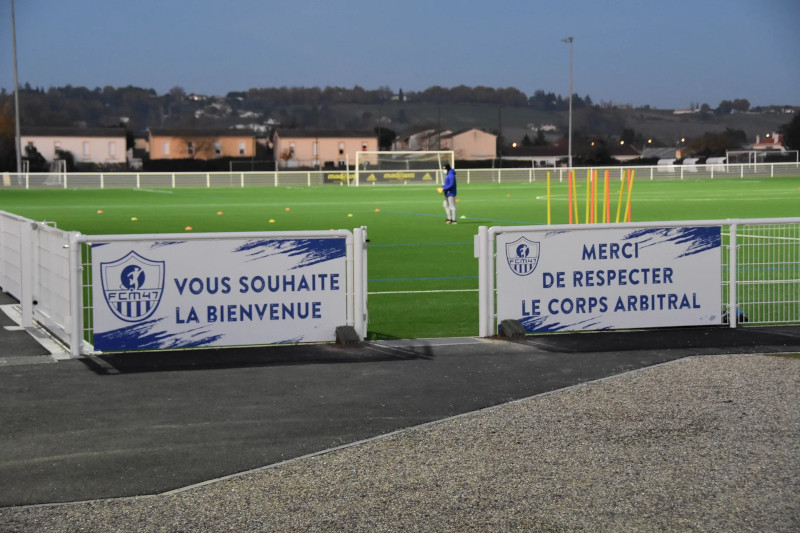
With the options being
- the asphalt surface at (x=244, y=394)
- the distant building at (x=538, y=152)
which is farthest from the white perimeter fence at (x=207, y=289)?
the distant building at (x=538, y=152)

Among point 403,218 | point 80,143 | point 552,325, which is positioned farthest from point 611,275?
point 80,143

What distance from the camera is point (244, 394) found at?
9391 millimetres

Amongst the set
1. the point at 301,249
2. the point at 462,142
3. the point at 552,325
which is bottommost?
the point at 552,325

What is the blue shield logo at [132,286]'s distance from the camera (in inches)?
437

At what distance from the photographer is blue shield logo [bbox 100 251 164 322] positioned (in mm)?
11094

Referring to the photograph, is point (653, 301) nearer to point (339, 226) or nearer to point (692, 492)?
point (692, 492)

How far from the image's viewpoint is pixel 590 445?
7527 mm

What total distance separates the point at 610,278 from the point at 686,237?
38.6 inches

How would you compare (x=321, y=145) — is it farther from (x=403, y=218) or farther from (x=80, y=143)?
(x=403, y=218)

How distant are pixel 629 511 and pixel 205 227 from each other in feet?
86.5

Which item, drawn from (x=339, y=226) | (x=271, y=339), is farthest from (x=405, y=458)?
(x=339, y=226)

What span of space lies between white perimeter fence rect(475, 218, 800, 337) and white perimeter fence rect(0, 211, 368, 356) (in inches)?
59.8

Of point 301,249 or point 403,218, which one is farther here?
point 403,218

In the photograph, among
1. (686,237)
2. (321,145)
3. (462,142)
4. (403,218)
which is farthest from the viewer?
(462,142)
